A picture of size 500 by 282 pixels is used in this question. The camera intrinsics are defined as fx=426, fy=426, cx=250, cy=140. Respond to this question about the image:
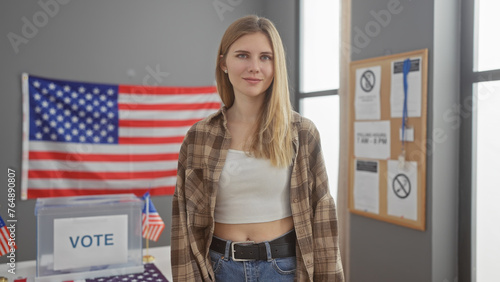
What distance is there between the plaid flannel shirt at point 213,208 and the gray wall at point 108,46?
8.37 ft

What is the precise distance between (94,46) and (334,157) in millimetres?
2135

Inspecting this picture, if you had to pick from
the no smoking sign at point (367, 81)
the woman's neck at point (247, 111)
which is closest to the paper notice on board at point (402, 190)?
the no smoking sign at point (367, 81)

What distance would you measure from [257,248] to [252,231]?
52 mm

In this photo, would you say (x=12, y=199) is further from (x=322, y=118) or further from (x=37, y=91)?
(x=322, y=118)

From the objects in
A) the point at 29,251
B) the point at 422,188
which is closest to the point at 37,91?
the point at 29,251

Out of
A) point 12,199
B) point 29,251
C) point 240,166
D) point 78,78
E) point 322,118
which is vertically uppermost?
point 78,78

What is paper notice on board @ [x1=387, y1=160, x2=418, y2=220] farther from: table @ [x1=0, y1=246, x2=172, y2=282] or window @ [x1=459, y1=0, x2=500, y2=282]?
table @ [x1=0, y1=246, x2=172, y2=282]

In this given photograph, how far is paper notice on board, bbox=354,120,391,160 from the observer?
2.52 meters

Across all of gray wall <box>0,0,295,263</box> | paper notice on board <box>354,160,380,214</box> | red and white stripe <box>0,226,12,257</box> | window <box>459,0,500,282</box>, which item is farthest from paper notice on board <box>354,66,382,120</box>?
red and white stripe <box>0,226,12,257</box>

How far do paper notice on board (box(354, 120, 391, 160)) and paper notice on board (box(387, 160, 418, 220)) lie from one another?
0.09 m

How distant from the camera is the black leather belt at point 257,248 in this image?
1.14 meters

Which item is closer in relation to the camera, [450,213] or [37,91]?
[450,213]

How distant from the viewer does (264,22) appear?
1.19 meters

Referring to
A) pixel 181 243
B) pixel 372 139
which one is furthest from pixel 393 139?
pixel 181 243
